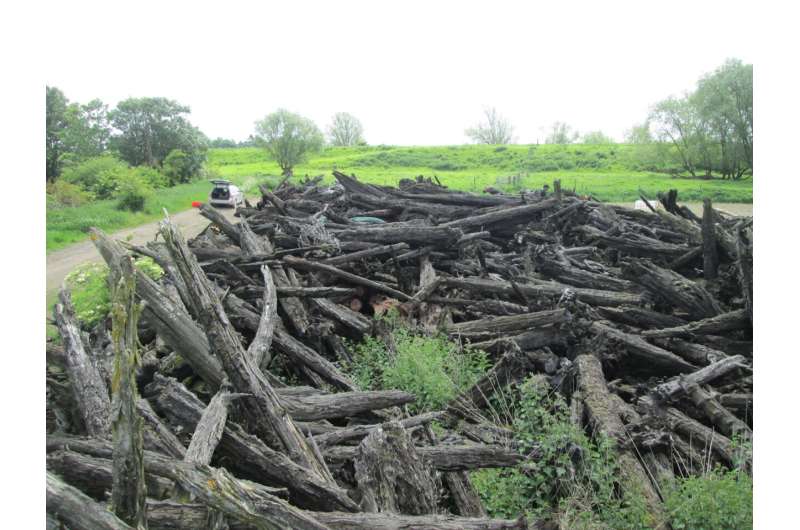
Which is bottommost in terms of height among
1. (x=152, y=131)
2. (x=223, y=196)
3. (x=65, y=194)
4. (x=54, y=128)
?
(x=65, y=194)

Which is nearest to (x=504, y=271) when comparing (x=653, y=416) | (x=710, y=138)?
(x=710, y=138)

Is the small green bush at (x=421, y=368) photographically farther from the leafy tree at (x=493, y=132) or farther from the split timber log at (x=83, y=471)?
the leafy tree at (x=493, y=132)

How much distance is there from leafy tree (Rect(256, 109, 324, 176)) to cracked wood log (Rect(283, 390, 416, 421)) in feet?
172

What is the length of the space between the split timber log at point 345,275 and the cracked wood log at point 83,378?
3.66 metres

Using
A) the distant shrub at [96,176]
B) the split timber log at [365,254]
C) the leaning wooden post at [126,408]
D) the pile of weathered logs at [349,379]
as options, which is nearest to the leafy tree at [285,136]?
the pile of weathered logs at [349,379]

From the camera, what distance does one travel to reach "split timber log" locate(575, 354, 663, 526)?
379 cm

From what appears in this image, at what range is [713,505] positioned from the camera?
11.2ft

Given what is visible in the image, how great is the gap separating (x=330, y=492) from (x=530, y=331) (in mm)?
3688

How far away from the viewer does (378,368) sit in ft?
19.3

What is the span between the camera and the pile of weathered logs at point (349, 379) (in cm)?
279

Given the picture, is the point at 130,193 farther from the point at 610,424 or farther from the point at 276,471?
the point at 610,424

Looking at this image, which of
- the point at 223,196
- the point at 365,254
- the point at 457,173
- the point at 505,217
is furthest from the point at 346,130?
the point at 365,254

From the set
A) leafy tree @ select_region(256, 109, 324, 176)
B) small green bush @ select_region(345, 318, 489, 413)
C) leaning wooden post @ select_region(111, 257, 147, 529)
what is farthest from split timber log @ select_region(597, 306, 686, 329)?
leafy tree @ select_region(256, 109, 324, 176)

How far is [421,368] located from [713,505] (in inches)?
105
